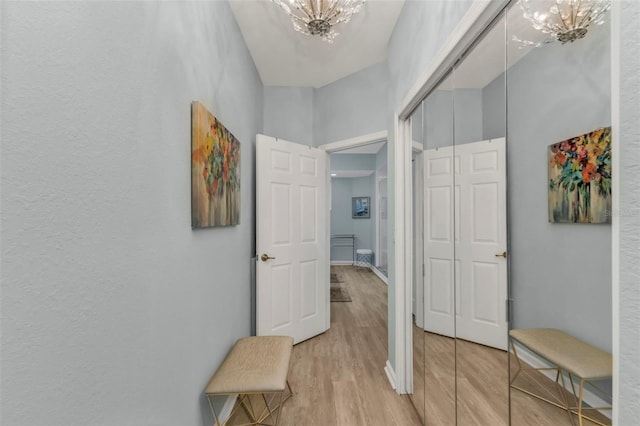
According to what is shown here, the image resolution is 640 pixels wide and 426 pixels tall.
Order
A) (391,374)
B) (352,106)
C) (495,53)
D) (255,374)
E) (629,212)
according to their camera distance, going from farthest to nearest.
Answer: (352,106) < (391,374) < (255,374) < (495,53) < (629,212)

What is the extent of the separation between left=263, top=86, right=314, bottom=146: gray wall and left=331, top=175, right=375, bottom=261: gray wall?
14.9 feet

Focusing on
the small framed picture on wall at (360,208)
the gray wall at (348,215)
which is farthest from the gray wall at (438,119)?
the small framed picture on wall at (360,208)

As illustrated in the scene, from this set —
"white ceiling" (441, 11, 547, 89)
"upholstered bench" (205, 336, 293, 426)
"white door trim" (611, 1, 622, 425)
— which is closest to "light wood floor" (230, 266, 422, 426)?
"upholstered bench" (205, 336, 293, 426)

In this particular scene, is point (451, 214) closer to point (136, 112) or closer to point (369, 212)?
point (136, 112)

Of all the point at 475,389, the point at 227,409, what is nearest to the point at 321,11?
the point at 475,389

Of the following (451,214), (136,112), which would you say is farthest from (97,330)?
(451,214)

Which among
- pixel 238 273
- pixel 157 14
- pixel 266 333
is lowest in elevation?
pixel 266 333

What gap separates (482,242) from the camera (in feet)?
3.81

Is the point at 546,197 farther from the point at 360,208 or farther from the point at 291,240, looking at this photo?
the point at 360,208

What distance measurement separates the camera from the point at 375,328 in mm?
3398

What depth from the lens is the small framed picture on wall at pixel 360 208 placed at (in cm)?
780

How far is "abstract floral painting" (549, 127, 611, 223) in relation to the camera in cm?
61

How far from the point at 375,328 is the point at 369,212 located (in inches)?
182

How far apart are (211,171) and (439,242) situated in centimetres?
133
